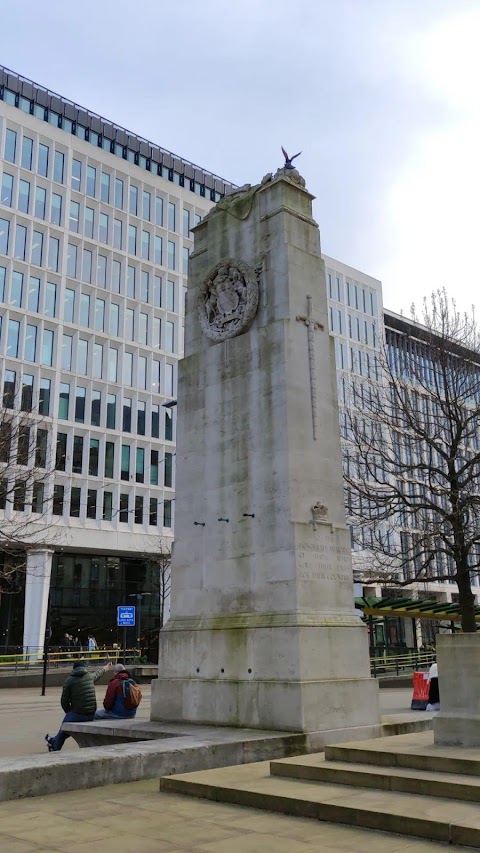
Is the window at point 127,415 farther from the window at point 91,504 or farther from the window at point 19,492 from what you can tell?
the window at point 19,492

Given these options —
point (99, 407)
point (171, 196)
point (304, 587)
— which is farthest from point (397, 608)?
point (171, 196)

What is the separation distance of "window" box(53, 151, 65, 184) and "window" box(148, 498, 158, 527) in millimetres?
24707

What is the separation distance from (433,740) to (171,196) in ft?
190

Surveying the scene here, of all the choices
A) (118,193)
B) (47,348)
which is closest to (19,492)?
(47,348)

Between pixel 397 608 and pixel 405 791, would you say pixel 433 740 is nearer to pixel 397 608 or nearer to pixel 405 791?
pixel 405 791

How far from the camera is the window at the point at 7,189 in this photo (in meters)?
50.5

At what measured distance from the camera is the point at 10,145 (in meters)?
51.4

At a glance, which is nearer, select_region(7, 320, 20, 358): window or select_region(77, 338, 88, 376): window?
select_region(7, 320, 20, 358): window

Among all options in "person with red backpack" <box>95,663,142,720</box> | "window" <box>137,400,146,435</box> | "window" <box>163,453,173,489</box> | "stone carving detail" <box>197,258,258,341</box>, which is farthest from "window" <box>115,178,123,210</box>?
"person with red backpack" <box>95,663,142,720</box>

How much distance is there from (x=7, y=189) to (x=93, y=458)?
19565 mm

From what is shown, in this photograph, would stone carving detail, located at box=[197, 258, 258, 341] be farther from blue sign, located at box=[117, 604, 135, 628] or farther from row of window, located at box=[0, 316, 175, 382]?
row of window, located at box=[0, 316, 175, 382]

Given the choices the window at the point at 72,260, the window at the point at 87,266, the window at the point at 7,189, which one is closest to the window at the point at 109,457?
the window at the point at 87,266

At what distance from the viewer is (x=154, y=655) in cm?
4375

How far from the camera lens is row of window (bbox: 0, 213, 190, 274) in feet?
165
